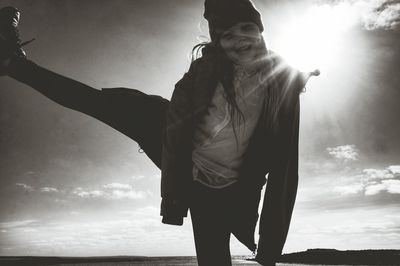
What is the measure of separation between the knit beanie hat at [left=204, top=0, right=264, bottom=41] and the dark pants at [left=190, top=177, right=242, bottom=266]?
0.94 meters

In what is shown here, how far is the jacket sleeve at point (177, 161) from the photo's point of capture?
1.90m

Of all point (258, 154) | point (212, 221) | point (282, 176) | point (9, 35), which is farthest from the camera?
point (9, 35)

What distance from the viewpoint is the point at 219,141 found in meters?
1.97

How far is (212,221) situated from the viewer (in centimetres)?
183

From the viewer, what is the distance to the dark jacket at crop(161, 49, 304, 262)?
191cm

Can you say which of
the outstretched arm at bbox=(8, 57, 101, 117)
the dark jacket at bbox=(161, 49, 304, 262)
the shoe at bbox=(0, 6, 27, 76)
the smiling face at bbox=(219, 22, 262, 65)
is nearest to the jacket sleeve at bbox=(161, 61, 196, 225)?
the dark jacket at bbox=(161, 49, 304, 262)

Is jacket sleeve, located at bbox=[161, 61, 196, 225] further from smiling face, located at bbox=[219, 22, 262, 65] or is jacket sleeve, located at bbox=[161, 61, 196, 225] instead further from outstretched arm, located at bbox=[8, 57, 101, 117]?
outstretched arm, located at bbox=[8, 57, 101, 117]

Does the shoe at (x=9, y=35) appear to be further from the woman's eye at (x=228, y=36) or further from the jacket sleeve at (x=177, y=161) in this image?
the woman's eye at (x=228, y=36)

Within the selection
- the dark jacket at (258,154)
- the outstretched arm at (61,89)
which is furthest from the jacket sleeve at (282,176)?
the outstretched arm at (61,89)

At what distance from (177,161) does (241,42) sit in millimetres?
791

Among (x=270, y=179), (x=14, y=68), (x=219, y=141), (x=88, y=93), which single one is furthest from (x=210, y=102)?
(x=14, y=68)

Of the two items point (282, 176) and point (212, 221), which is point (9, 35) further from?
point (282, 176)

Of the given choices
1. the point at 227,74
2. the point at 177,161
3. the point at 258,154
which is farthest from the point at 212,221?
the point at 227,74

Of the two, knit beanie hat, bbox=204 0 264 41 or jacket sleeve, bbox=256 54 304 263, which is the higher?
knit beanie hat, bbox=204 0 264 41
